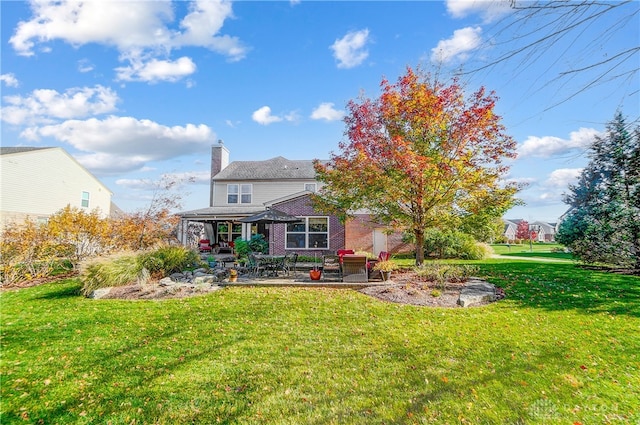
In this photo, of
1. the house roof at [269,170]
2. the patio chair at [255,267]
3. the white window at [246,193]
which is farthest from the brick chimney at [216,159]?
the patio chair at [255,267]

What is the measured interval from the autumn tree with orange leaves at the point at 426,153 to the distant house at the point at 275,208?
657cm

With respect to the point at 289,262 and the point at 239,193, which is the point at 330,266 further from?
the point at 239,193

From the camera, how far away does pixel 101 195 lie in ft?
98.3

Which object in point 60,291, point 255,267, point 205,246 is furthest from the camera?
point 205,246

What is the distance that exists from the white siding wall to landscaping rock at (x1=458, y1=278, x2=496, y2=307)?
1685cm

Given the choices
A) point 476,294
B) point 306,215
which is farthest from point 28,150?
point 476,294

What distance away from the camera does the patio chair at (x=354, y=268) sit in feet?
36.3

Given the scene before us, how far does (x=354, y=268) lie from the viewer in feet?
36.9

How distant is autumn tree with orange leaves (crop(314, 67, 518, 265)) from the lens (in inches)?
427

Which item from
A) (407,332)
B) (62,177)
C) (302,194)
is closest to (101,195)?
(62,177)

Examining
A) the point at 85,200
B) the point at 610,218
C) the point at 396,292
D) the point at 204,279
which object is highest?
the point at 85,200

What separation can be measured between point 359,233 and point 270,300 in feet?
40.8

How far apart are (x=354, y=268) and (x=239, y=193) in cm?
1602

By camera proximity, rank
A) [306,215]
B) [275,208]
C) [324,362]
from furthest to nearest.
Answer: [275,208], [306,215], [324,362]
